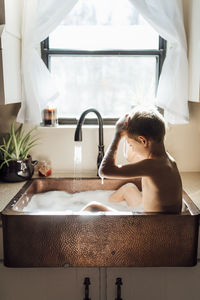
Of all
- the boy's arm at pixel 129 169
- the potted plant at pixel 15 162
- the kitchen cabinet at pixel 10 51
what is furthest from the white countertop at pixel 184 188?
the kitchen cabinet at pixel 10 51

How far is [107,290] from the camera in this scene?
1.26 metres

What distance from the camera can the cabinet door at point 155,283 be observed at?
124 centimetres

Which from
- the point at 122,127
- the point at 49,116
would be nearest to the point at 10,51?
the point at 49,116

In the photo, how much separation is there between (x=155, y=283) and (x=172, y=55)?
1192 millimetres

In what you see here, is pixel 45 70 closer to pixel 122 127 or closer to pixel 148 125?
pixel 122 127

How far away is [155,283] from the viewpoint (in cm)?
125

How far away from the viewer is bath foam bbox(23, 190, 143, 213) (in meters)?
1.52

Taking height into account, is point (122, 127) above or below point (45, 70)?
below

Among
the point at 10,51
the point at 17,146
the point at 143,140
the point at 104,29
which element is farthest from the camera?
the point at 104,29

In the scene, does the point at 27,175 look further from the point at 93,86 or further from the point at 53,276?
the point at 93,86

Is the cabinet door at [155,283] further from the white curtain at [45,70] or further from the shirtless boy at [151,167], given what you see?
the white curtain at [45,70]

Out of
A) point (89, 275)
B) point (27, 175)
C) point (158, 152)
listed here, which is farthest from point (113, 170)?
point (27, 175)

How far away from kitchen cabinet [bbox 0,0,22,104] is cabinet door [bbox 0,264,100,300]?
79 centimetres

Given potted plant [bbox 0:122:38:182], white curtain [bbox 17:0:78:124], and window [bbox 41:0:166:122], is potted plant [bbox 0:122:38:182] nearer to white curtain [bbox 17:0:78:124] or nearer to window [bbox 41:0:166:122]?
white curtain [bbox 17:0:78:124]
